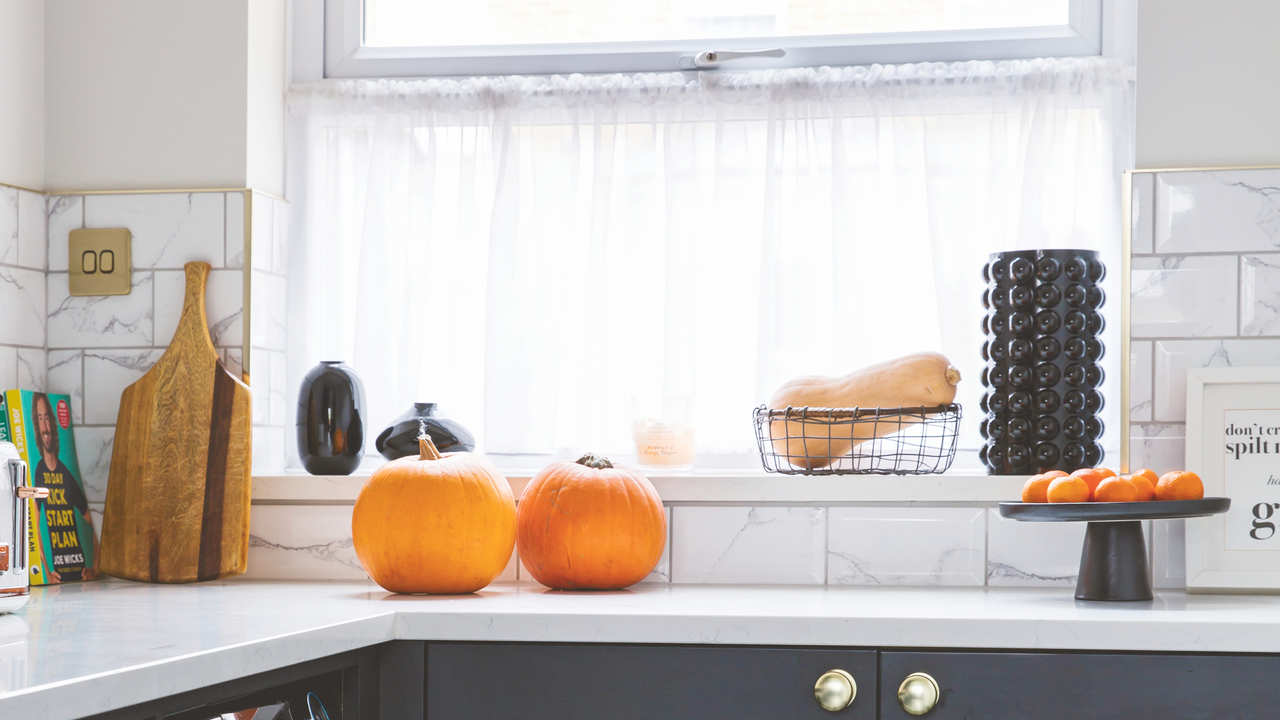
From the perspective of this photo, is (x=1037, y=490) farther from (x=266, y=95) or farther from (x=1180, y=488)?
(x=266, y=95)

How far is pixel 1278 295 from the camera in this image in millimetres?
1738

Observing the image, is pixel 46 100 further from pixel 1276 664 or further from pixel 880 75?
pixel 1276 664

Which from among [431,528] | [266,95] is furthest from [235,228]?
[431,528]

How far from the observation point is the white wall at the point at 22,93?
1.94 metres

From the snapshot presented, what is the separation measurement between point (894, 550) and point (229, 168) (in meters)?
1.31

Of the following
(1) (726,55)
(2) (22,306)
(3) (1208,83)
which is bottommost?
(2) (22,306)

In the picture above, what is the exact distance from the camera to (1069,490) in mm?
1522

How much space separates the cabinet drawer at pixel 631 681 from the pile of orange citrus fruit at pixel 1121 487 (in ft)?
1.30

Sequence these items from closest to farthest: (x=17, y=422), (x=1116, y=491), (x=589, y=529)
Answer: (x=1116, y=491) → (x=589, y=529) → (x=17, y=422)

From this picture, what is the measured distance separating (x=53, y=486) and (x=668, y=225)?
3.75ft

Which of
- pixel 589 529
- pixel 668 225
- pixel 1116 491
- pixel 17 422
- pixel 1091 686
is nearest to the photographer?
pixel 1091 686

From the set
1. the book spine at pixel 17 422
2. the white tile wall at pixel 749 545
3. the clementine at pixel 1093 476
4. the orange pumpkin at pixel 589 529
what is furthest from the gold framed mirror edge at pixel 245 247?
the clementine at pixel 1093 476

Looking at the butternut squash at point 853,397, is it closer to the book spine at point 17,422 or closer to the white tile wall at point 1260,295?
the white tile wall at point 1260,295

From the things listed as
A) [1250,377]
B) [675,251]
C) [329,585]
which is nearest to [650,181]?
[675,251]
